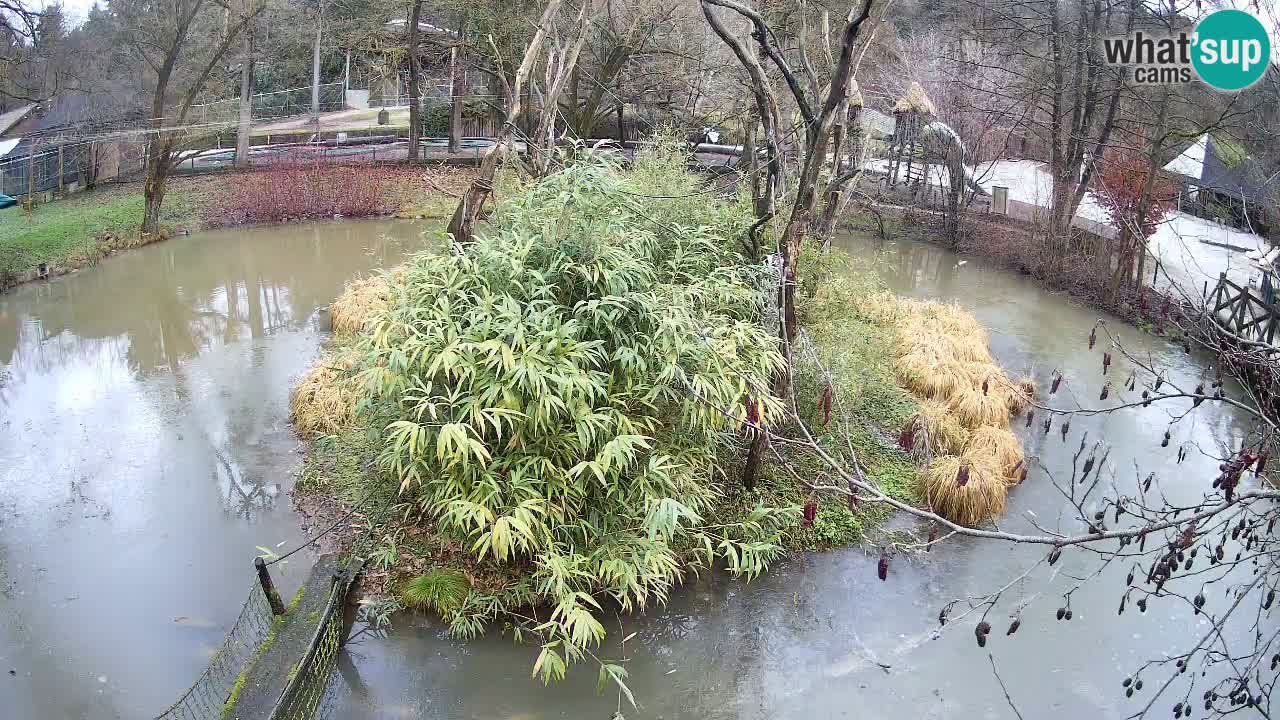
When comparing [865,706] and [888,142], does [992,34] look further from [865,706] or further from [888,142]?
[865,706]

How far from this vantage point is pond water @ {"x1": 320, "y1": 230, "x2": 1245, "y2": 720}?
4895mm

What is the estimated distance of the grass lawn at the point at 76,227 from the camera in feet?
39.5

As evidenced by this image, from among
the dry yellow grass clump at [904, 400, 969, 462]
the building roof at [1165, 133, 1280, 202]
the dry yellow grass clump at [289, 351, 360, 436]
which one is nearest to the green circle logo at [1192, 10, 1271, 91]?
the building roof at [1165, 133, 1280, 202]

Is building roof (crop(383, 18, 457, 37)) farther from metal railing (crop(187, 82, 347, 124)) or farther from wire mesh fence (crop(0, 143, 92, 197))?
wire mesh fence (crop(0, 143, 92, 197))

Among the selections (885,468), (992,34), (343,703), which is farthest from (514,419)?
(992,34)

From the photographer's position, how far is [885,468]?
714 cm

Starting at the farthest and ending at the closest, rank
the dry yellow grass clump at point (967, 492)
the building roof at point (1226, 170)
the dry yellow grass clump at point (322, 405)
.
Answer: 1. the building roof at point (1226, 170)
2. the dry yellow grass clump at point (322, 405)
3. the dry yellow grass clump at point (967, 492)

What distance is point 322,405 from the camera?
7.66m

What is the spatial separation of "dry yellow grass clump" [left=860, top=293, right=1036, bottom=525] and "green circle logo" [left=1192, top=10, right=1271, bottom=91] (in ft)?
11.1

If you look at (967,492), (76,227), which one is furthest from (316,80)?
(967,492)

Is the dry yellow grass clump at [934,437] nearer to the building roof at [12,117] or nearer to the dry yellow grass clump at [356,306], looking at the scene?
the dry yellow grass clump at [356,306]

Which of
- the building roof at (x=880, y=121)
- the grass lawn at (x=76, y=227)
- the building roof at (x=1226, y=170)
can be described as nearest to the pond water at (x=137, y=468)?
the grass lawn at (x=76, y=227)

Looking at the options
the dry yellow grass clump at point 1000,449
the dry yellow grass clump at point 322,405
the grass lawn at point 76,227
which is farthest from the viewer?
the grass lawn at point 76,227

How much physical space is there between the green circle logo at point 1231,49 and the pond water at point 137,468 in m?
8.41
